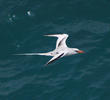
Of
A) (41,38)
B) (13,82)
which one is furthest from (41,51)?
(13,82)

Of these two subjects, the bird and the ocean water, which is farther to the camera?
the bird

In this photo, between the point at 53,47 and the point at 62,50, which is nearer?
the point at 62,50

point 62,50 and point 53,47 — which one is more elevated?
point 53,47

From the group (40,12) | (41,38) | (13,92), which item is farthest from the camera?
(40,12)

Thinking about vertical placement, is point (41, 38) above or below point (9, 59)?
above

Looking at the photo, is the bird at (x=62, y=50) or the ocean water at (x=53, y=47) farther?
the bird at (x=62, y=50)

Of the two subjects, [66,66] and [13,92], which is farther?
[66,66]

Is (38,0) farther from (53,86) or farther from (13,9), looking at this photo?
(53,86)

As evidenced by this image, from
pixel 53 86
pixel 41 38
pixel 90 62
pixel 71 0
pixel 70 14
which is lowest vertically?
pixel 53 86
